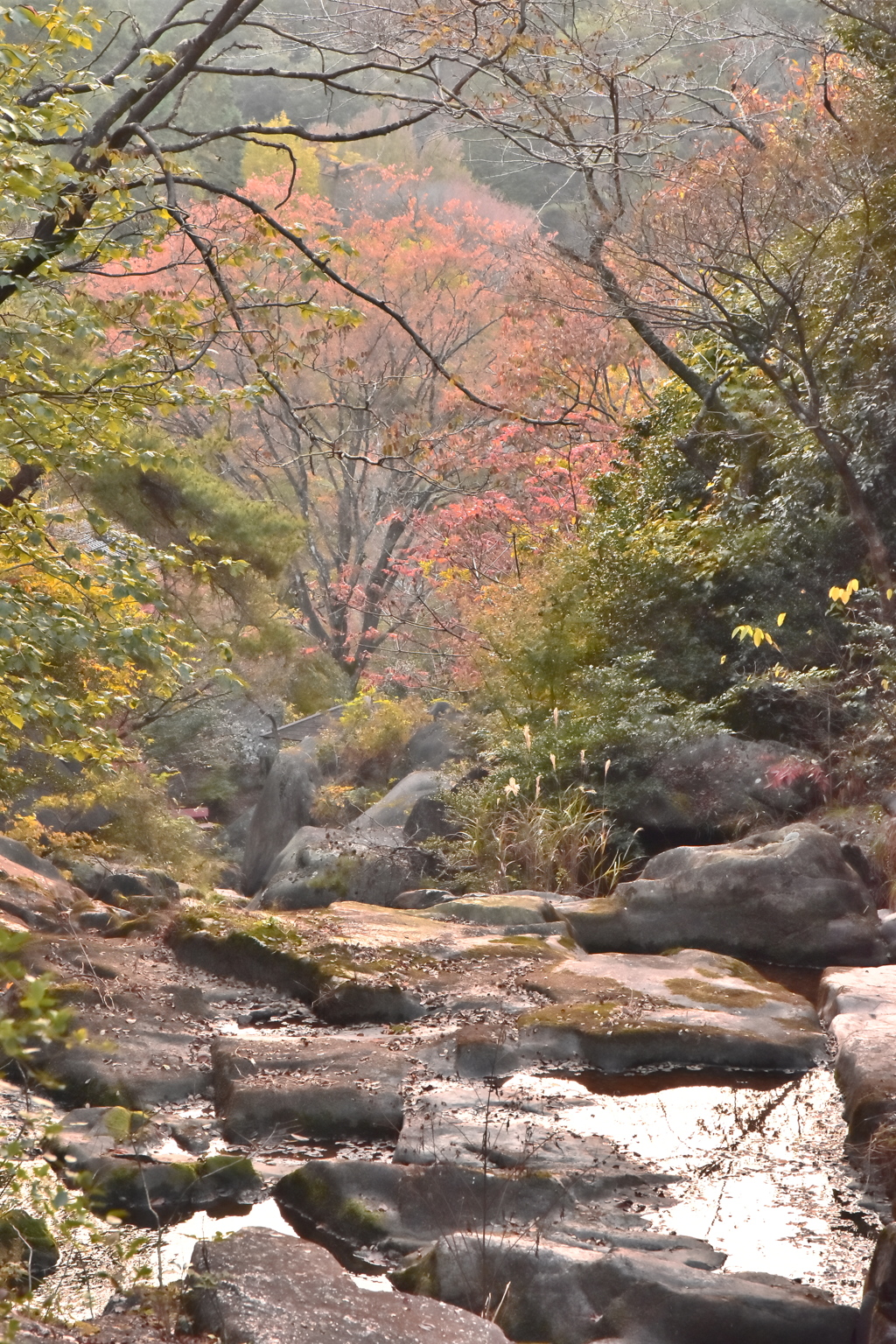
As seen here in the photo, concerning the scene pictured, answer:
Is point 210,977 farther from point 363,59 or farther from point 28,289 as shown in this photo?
point 363,59

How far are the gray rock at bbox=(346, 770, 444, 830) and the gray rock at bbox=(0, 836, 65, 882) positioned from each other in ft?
10.2

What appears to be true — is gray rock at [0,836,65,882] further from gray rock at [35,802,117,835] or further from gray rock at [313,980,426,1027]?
gray rock at [35,802,117,835]

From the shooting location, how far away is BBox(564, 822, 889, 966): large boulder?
23.9ft

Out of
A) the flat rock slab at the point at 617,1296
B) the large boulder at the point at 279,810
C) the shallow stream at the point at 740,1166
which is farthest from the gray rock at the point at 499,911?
the large boulder at the point at 279,810

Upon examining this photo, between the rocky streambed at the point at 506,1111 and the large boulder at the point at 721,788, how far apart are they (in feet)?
4.85

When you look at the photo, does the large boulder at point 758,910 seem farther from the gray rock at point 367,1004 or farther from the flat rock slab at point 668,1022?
the gray rock at point 367,1004

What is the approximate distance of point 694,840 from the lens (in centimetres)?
963

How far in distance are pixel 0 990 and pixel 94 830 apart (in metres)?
8.61

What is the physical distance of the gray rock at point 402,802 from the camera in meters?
12.1

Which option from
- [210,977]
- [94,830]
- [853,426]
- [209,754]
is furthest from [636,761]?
[209,754]

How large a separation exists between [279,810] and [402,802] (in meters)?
3.76

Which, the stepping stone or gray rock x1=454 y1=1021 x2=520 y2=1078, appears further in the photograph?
gray rock x1=454 y1=1021 x2=520 y2=1078

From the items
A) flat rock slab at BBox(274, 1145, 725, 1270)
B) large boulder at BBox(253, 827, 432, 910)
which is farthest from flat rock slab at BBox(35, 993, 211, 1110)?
large boulder at BBox(253, 827, 432, 910)

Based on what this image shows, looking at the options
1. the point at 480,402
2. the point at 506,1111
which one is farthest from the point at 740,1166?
the point at 480,402
